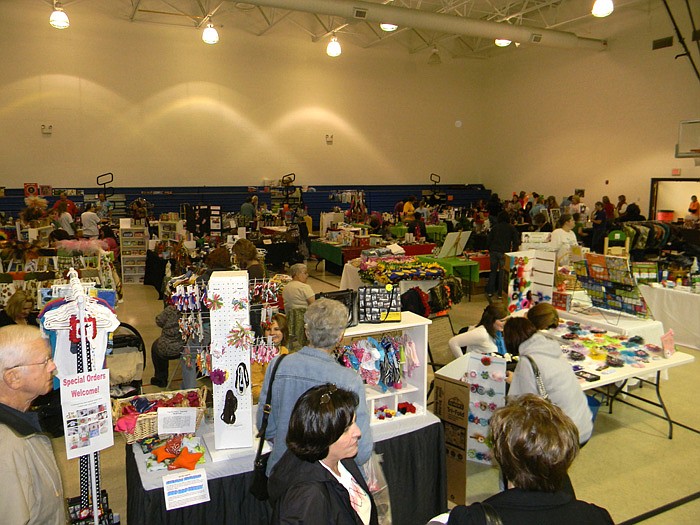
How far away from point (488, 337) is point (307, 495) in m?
3.18

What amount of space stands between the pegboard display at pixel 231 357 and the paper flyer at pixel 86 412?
0.52 meters

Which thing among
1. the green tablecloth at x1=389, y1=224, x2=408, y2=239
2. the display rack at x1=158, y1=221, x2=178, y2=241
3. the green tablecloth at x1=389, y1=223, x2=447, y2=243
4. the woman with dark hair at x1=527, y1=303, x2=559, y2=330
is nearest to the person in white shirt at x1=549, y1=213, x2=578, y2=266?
the woman with dark hair at x1=527, y1=303, x2=559, y2=330

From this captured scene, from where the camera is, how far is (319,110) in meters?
17.7

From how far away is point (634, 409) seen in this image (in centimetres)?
514

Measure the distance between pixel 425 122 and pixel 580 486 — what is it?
16.9m

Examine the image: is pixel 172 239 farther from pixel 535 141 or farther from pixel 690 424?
pixel 535 141

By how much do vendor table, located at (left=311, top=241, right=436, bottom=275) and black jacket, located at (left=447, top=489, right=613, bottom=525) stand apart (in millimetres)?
8584

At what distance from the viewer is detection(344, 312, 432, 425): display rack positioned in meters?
3.57

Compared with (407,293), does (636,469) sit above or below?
below

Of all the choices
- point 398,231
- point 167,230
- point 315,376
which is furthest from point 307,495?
point 398,231

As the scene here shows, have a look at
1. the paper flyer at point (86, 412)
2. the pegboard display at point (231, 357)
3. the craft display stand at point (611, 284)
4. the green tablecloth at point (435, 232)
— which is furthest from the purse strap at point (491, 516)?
the green tablecloth at point (435, 232)

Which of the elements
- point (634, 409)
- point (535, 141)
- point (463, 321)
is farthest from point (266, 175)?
point (634, 409)

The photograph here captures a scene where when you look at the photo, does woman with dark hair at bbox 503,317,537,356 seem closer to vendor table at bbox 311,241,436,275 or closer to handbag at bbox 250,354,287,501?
handbag at bbox 250,354,287,501

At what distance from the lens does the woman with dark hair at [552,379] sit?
3209 millimetres
